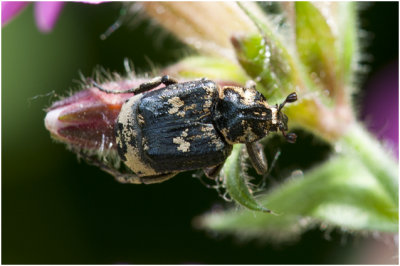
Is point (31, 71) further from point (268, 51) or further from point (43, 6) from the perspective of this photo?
point (268, 51)

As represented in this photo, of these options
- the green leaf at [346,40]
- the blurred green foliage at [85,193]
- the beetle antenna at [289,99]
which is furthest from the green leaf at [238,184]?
the blurred green foliage at [85,193]

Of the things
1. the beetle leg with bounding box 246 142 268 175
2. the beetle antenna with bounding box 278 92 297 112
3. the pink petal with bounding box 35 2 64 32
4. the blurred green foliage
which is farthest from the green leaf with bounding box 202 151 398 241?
the blurred green foliage

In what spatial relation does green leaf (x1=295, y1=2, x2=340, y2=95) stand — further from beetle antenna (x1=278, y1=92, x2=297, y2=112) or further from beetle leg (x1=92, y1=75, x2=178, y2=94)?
→ beetle leg (x1=92, y1=75, x2=178, y2=94)

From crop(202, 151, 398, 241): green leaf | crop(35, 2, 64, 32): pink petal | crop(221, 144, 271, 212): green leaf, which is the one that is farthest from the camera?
crop(35, 2, 64, 32): pink petal

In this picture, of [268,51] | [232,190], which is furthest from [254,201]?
[268,51]

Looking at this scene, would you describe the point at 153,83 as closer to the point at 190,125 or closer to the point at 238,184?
the point at 190,125

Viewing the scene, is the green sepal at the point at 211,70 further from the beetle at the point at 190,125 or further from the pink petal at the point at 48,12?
the pink petal at the point at 48,12

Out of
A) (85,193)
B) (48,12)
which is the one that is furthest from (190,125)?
(85,193)
